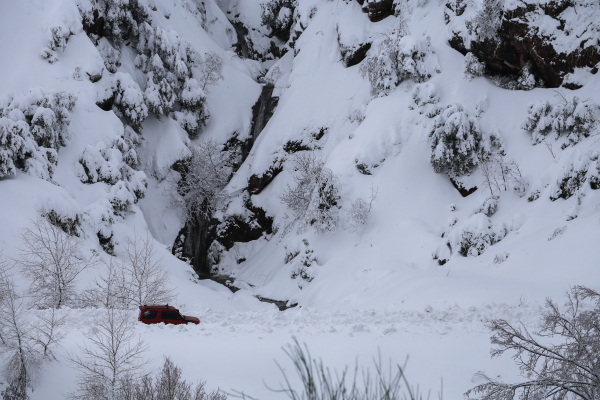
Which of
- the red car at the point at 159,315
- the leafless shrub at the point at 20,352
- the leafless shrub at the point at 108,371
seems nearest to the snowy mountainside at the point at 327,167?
the leafless shrub at the point at 20,352

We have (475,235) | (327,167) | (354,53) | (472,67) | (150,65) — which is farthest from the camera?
(354,53)

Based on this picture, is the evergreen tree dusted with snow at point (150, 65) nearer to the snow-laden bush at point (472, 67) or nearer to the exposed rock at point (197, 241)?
the exposed rock at point (197, 241)

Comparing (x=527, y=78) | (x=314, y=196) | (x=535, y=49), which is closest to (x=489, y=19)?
(x=535, y=49)

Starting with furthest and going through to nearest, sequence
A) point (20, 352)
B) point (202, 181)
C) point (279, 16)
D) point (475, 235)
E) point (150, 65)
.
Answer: point (279, 16)
point (150, 65)
point (202, 181)
point (475, 235)
point (20, 352)

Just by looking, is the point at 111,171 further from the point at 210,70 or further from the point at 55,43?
the point at 210,70

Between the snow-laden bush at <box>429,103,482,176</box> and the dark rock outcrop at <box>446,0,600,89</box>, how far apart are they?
14.0 ft

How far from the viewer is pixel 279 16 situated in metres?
47.0

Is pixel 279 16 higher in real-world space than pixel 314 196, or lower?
higher

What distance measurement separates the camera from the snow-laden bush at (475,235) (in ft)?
64.3

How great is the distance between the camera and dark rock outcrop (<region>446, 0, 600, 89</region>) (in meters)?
23.1

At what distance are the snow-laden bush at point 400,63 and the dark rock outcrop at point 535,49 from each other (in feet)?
11.4

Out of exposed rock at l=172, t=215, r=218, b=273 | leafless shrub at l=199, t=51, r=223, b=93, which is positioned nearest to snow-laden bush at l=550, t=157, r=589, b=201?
exposed rock at l=172, t=215, r=218, b=273

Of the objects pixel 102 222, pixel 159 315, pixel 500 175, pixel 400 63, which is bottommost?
pixel 159 315

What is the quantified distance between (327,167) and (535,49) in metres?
13.3
